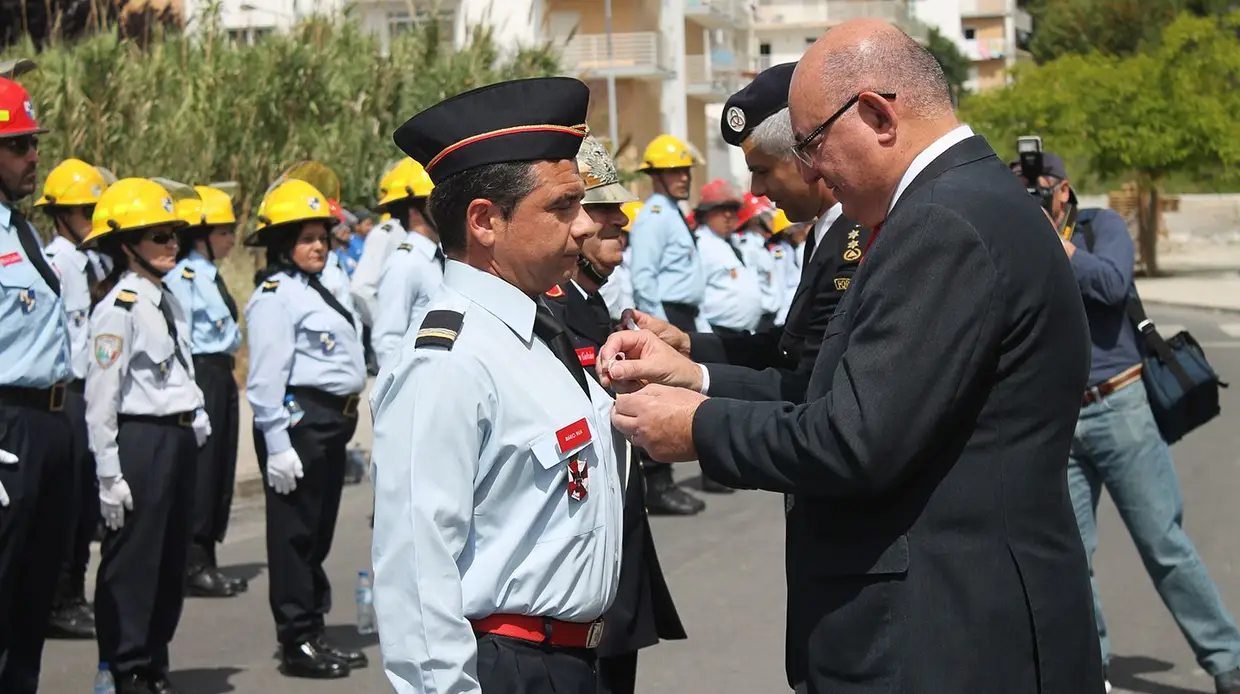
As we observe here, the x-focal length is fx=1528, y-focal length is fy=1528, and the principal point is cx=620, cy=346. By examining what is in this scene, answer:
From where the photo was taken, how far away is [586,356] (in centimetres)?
485

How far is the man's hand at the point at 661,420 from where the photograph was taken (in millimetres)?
3000

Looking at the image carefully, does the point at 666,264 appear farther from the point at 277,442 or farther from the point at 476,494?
the point at 476,494

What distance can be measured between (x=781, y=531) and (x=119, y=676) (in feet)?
15.0

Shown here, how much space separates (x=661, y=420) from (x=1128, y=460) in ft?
11.3

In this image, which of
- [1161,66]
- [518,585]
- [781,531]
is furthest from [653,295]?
[1161,66]

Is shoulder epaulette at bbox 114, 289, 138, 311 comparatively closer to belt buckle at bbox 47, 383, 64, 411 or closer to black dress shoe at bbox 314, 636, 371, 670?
belt buckle at bbox 47, 383, 64, 411

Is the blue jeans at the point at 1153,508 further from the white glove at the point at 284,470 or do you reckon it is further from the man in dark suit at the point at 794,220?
the white glove at the point at 284,470

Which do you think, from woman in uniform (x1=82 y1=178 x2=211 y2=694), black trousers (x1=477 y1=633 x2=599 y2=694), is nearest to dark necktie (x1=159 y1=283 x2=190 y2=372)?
woman in uniform (x1=82 y1=178 x2=211 y2=694)

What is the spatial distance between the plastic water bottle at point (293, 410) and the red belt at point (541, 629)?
4134 millimetres

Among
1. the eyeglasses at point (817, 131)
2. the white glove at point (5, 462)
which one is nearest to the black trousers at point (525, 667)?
the eyeglasses at point (817, 131)

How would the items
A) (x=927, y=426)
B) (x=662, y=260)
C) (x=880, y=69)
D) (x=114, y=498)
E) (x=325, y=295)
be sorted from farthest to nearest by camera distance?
(x=662, y=260) → (x=325, y=295) → (x=114, y=498) → (x=880, y=69) → (x=927, y=426)

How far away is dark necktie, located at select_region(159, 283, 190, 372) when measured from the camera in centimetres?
657

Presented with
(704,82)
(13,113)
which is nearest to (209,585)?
(13,113)

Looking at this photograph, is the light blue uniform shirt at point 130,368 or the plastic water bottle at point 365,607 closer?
the light blue uniform shirt at point 130,368
